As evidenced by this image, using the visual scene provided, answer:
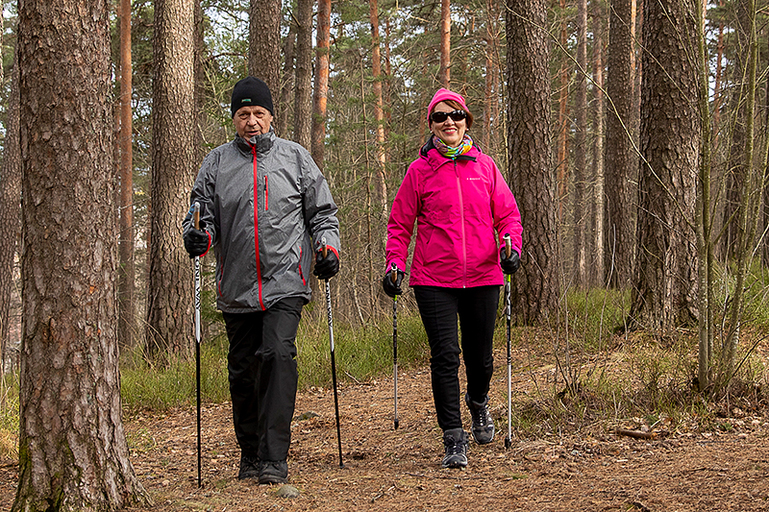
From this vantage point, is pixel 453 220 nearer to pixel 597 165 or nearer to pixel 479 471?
pixel 479 471

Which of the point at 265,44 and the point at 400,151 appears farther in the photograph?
the point at 400,151

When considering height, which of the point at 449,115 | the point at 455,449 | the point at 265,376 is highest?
the point at 449,115

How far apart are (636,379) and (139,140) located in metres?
16.2

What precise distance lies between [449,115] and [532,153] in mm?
3674

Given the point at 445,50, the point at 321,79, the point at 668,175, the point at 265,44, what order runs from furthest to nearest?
the point at 321,79, the point at 445,50, the point at 265,44, the point at 668,175

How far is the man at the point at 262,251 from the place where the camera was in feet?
12.5

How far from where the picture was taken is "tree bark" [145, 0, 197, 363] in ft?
27.7

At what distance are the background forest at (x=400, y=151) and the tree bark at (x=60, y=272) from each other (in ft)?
0.03

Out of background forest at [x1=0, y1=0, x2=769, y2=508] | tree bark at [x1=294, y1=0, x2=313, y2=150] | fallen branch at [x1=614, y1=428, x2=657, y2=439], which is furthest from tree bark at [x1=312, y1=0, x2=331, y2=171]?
fallen branch at [x1=614, y1=428, x2=657, y2=439]

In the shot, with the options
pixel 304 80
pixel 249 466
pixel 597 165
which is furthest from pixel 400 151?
pixel 249 466

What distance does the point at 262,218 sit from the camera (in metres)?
3.87

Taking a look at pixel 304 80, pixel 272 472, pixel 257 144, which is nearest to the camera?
pixel 272 472

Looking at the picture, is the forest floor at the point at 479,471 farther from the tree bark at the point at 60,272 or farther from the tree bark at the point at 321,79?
the tree bark at the point at 321,79

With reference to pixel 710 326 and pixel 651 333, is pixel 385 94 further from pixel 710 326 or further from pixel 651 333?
pixel 710 326
